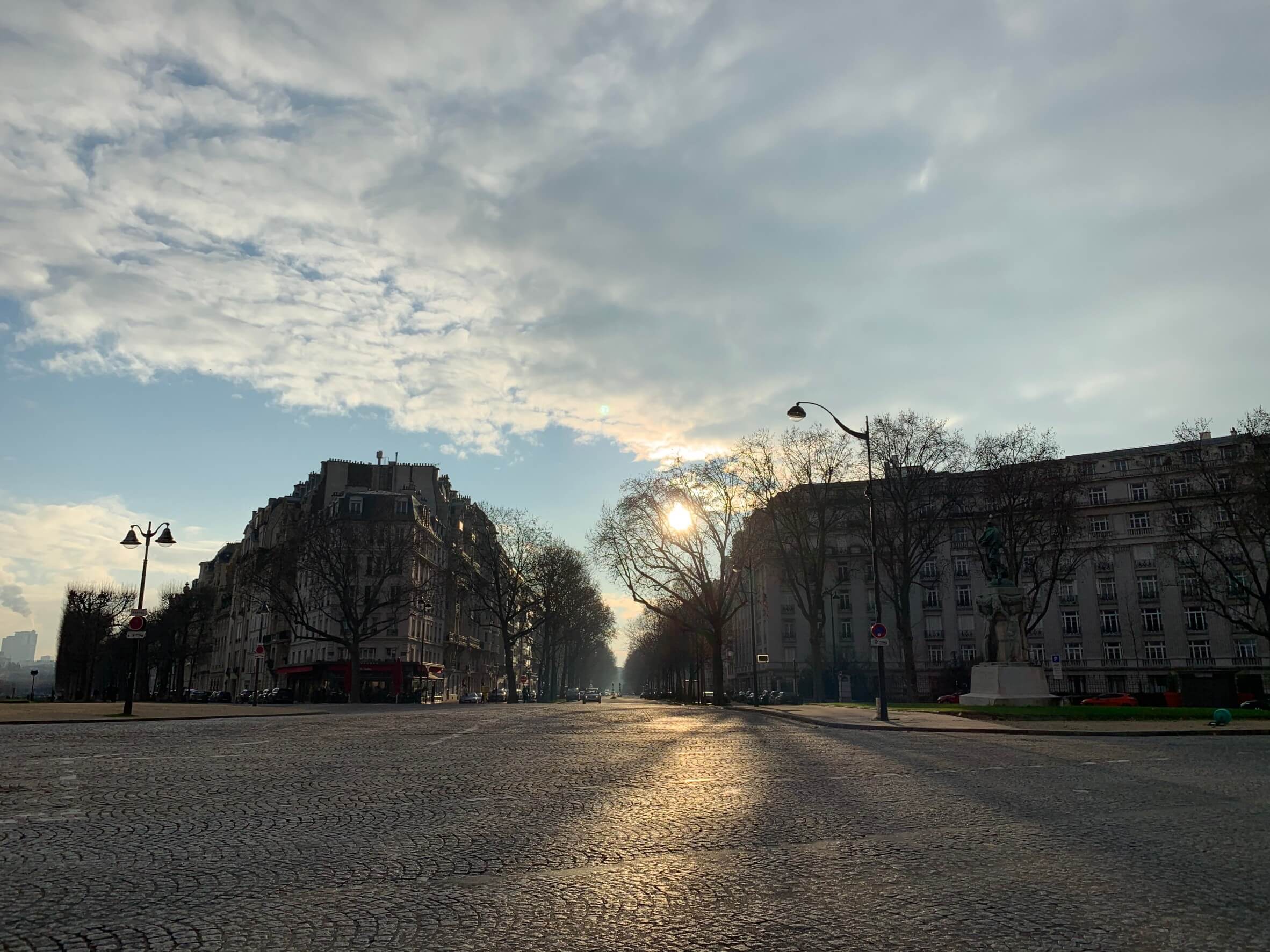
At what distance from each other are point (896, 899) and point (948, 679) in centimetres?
6989

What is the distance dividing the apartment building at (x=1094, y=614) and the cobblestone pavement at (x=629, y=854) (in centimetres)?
5498

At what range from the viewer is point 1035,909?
4.99m

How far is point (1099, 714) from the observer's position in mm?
27172

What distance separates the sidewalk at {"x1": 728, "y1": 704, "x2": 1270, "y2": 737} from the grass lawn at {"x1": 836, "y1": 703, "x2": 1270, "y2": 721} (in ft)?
1.86

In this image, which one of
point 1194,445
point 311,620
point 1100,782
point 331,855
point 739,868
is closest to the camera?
point 739,868

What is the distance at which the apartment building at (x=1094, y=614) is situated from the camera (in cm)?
6800

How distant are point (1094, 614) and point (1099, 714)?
51.5m

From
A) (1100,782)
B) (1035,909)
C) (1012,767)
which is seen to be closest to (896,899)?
(1035,909)

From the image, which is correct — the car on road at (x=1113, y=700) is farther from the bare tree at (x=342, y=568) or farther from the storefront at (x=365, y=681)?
the storefront at (x=365, y=681)

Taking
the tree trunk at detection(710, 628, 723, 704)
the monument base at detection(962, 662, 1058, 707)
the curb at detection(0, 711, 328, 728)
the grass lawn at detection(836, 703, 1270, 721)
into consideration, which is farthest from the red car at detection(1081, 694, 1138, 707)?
the curb at detection(0, 711, 328, 728)

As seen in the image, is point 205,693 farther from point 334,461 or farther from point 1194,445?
point 1194,445

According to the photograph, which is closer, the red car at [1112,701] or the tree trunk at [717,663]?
the red car at [1112,701]

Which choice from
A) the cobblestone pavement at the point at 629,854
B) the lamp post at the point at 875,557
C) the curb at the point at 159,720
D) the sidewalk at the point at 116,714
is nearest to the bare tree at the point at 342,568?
the sidewalk at the point at 116,714

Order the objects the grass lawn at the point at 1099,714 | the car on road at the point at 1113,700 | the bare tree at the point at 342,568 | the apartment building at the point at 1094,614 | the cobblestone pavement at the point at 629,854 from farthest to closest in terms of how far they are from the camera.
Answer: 1. the apartment building at the point at 1094,614
2. the bare tree at the point at 342,568
3. the car on road at the point at 1113,700
4. the grass lawn at the point at 1099,714
5. the cobblestone pavement at the point at 629,854
